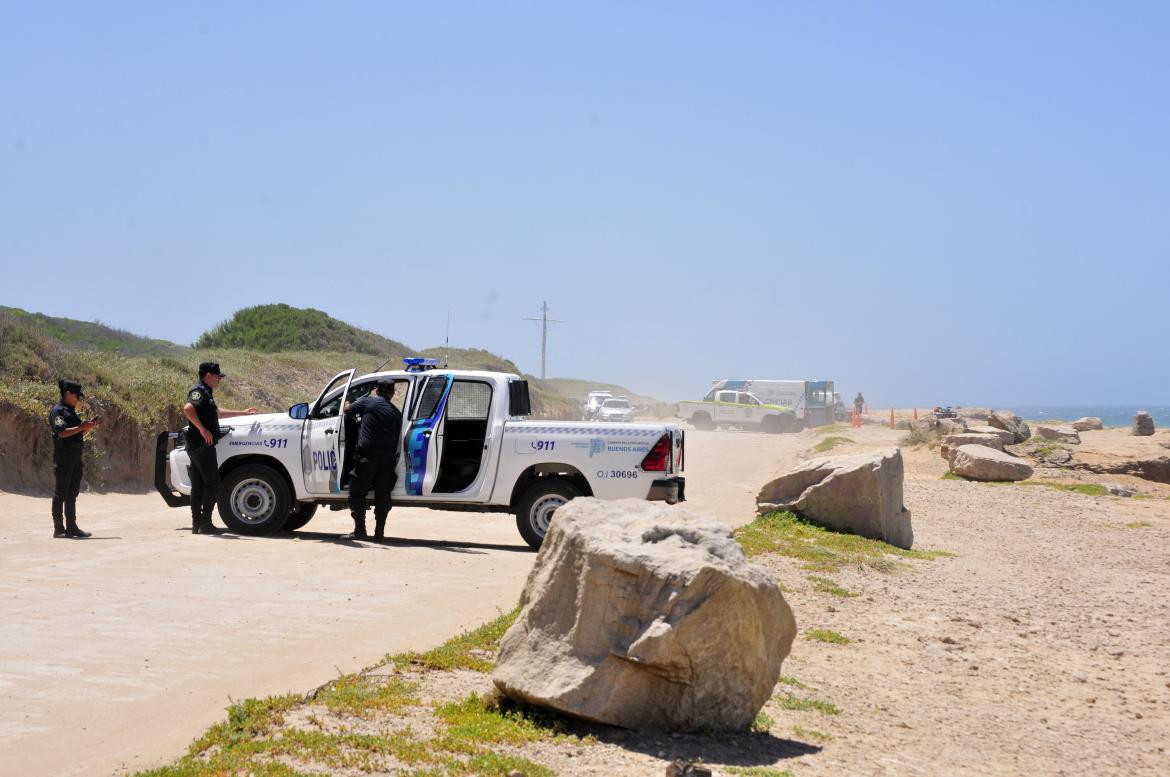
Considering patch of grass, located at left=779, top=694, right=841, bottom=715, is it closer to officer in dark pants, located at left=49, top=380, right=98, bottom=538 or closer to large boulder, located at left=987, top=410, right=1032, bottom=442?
officer in dark pants, located at left=49, top=380, right=98, bottom=538

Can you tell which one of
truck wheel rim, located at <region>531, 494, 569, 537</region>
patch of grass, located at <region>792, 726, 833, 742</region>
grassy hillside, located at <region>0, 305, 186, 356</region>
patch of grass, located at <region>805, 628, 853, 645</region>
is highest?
grassy hillside, located at <region>0, 305, 186, 356</region>

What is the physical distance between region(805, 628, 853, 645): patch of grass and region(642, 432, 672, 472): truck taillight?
404cm

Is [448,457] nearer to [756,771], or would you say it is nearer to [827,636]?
[827,636]

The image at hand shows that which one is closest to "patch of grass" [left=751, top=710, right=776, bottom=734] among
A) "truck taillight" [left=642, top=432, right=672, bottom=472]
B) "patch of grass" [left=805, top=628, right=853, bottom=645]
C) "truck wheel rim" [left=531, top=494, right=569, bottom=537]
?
"patch of grass" [left=805, top=628, right=853, bottom=645]

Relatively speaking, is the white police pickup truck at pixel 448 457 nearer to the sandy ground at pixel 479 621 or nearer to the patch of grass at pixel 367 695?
the sandy ground at pixel 479 621

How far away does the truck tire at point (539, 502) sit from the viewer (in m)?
13.0

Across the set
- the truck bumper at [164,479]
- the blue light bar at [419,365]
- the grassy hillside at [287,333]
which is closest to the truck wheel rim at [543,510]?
the blue light bar at [419,365]

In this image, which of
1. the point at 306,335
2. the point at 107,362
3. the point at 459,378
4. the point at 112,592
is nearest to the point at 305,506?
the point at 459,378

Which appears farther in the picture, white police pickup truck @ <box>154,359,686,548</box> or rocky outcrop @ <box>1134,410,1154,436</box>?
rocky outcrop @ <box>1134,410,1154,436</box>

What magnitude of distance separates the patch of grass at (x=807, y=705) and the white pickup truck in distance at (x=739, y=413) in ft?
153

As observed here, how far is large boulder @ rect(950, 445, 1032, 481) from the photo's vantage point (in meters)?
24.8

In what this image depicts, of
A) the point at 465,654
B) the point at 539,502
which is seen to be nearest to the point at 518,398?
the point at 539,502

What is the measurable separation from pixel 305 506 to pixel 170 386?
9.40 meters

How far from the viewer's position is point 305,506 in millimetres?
14320
